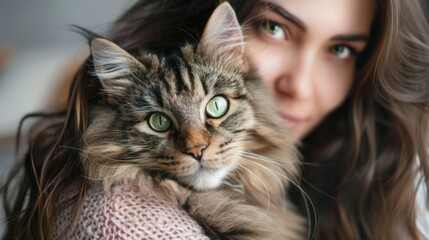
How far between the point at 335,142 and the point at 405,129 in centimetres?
27

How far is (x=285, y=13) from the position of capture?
1.42 m

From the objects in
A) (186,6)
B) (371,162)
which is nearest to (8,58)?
(186,6)

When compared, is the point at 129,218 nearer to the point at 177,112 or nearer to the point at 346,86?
the point at 177,112

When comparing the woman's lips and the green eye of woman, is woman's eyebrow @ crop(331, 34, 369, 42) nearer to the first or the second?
the green eye of woman

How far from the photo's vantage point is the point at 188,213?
3.77ft

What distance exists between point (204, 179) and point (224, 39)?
0.37 meters

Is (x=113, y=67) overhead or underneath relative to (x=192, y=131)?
overhead

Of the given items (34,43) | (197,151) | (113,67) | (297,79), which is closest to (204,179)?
(197,151)

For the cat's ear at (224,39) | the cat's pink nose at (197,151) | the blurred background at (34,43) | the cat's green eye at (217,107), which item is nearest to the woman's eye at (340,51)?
the cat's ear at (224,39)

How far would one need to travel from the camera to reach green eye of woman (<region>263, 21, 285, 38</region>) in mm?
1481

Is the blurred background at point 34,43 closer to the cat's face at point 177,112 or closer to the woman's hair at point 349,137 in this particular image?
the woman's hair at point 349,137

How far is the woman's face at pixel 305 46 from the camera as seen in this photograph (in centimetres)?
142

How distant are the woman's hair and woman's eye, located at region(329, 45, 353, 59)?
0.27 ft

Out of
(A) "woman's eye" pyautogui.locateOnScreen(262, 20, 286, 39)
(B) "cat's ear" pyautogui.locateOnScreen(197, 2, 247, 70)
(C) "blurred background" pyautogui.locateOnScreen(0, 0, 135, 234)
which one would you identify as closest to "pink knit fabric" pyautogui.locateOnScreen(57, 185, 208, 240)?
(B) "cat's ear" pyautogui.locateOnScreen(197, 2, 247, 70)
